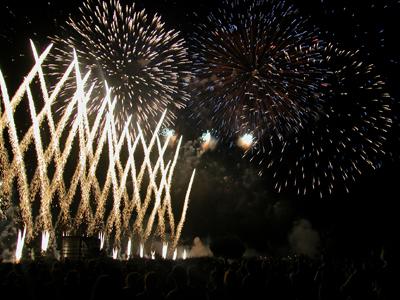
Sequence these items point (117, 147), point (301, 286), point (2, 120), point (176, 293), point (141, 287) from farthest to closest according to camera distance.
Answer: point (117, 147), point (2, 120), point (301, 286), point (141, 287), point (176, 293)

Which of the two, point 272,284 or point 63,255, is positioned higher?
point 63,255

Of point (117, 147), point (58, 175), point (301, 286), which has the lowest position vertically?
point (301, 286)

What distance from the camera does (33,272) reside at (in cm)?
1107

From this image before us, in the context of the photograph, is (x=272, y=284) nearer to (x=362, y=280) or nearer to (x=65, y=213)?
(x=362, y=280)

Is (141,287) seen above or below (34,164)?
below

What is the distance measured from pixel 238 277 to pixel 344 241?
1727 inches

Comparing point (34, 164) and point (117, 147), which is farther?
point (34, 164)

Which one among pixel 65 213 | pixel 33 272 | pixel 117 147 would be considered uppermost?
pixel 117 147

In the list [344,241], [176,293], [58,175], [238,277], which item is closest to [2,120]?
[58,175]

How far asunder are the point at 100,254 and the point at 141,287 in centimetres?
1905

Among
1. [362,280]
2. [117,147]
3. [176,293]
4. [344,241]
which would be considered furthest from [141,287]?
[344,241]

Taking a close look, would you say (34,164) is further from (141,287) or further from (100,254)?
(141,287)

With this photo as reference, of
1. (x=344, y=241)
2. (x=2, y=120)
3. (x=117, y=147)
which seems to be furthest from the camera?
(x=344, y=241)

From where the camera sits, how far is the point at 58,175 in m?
27.1
